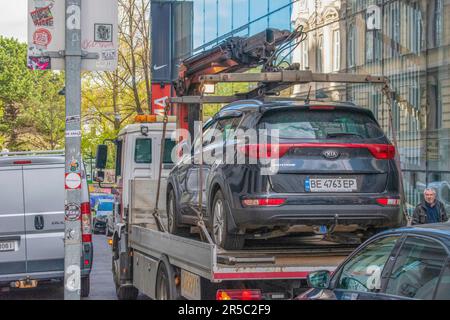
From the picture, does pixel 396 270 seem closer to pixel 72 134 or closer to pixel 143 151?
pixel 72 134

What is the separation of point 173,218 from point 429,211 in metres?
4.90

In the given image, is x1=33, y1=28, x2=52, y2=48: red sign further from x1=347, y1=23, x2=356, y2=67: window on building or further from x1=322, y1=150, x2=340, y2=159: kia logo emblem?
x1=347, y1=23, x2=356, y2=67: window on building

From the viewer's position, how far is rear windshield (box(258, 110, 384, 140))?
878 centimetres

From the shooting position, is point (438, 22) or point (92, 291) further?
point (438, 22)

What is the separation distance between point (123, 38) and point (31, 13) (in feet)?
114

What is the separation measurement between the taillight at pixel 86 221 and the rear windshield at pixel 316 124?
486cm

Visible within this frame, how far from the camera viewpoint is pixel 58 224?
1291 centimetres

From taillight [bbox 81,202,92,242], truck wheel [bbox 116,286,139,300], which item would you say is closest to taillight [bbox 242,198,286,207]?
taillight [bbox 81,202,92,242]

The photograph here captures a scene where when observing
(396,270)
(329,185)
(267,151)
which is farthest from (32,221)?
(396,270)

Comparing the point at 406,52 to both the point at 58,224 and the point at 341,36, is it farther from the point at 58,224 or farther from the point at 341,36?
the point at 58,224

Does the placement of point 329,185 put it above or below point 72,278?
above

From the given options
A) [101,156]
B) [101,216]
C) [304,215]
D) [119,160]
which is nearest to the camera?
[304,215]

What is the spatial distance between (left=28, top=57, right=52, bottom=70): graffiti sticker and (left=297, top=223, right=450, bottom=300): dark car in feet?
11.9

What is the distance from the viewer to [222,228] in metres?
8.93
